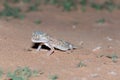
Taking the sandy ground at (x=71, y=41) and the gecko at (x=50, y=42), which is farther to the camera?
the gecko at (x=50, y=42)

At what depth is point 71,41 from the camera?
859 cm

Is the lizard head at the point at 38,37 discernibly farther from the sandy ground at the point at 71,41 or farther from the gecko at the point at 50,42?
the sandy ground at the point at 71,41

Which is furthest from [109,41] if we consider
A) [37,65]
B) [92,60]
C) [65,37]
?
[37,65]

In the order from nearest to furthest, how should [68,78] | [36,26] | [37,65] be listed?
[68,78] < [37,65] < [36,26]

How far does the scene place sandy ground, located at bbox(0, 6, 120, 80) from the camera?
664cm

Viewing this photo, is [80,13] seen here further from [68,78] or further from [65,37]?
[68,78]

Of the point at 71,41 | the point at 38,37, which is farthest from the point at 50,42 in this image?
the point at 71,41

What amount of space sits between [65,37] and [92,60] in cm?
188

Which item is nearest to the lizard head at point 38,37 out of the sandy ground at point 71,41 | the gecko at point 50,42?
the gecko at point 50,42

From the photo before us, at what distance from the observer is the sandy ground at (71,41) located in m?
6.64

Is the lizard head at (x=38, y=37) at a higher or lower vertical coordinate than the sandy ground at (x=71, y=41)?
higher

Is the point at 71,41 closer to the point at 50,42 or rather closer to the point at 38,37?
the point at 50,42

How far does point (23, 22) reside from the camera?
10516mm

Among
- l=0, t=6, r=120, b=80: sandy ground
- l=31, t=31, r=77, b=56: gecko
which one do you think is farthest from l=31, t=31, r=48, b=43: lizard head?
l=0, t=6, r=120, b=80: sandy ground
